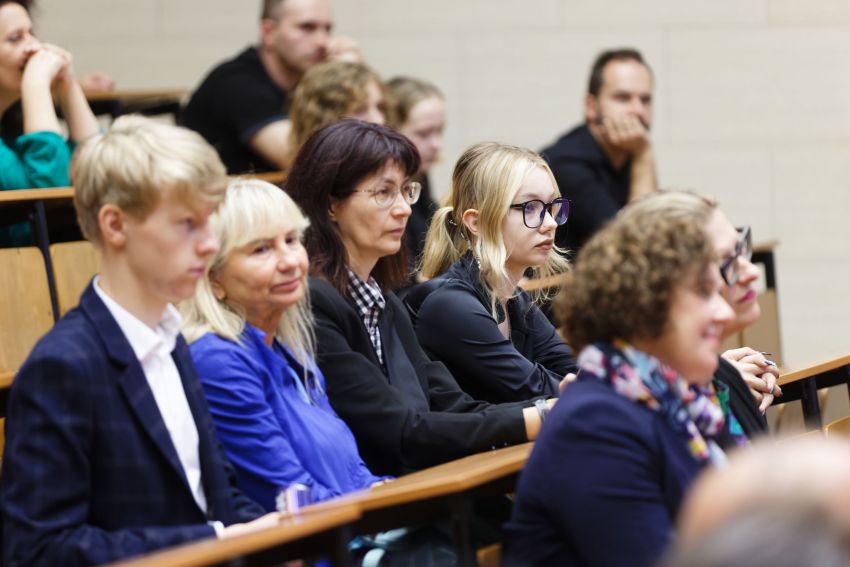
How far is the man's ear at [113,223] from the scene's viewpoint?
1.99 metres

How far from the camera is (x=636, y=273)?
5.90 feet

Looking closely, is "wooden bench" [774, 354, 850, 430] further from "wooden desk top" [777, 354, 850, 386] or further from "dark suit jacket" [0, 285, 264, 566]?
"dark suit jacket" [0, 285, 264, 566]

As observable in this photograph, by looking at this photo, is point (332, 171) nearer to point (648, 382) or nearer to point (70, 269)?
point (70, 269)

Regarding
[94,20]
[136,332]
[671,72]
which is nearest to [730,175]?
[671,72]

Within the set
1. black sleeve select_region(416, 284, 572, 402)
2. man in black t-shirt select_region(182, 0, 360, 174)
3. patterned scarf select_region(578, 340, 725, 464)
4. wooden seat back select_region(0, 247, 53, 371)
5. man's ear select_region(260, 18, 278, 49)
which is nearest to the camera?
patterned scarf select_region(578, 340, 725, 464)

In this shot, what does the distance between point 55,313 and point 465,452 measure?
1.24 meters

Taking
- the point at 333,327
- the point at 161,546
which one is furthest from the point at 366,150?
the point at 161,546

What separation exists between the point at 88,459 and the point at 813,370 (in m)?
1.76

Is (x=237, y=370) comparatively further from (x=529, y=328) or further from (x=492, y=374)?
(x=529, y=328)

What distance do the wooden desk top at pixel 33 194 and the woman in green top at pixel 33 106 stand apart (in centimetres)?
22

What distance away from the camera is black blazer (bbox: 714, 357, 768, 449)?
2.36m

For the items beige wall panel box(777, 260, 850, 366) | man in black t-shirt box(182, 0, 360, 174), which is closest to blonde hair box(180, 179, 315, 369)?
man in black t-shirt box(182, 0, 360, 174)

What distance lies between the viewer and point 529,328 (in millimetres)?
3152

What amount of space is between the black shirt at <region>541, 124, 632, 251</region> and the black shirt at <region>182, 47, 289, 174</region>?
101 centimetres
